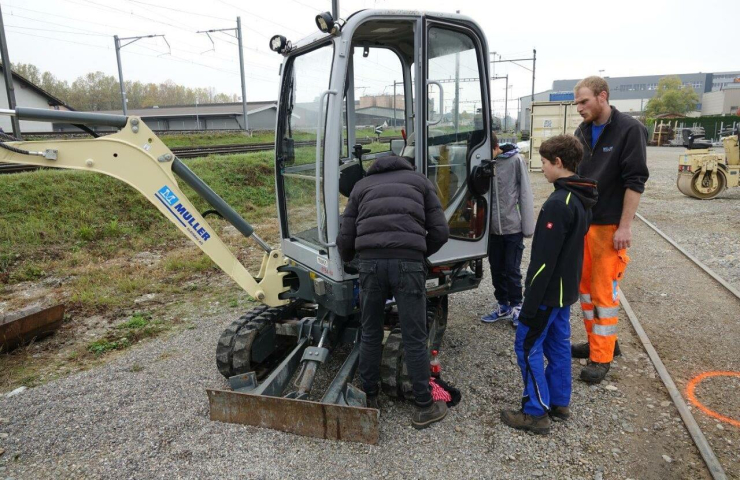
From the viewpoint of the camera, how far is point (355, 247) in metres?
3.34

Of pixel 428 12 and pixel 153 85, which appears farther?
pixel 153 85

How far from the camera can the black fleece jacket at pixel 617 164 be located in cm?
371

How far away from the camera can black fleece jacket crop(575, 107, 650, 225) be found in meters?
3.71

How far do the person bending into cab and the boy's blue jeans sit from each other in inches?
24.6

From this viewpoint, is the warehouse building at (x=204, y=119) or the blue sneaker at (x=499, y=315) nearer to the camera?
the blue sneaker at (x=499, y=315)

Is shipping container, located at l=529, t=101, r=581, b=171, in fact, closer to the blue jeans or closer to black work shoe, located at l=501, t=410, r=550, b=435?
the blue jeans

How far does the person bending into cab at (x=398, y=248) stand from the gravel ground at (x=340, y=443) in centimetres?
38

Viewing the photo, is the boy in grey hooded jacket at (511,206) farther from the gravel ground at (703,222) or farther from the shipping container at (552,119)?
the shipping container at (552,119)

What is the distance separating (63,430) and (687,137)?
16.1 meters

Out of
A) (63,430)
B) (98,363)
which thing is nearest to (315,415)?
(63,430)

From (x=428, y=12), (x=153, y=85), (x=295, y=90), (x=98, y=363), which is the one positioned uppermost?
(x=153, y=85)

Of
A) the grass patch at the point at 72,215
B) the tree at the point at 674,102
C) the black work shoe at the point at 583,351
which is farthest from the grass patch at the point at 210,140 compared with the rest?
the tree at the point at 674,102

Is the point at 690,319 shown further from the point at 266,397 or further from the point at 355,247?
the point at 266,397

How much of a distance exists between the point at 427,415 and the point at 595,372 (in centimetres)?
148
